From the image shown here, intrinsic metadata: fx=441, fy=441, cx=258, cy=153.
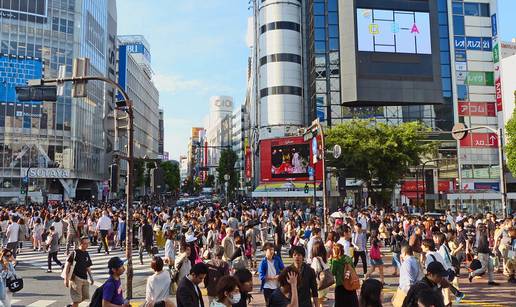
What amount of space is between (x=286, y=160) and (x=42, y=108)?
31.6 meters

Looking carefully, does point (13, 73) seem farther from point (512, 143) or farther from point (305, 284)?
point (305, 284)

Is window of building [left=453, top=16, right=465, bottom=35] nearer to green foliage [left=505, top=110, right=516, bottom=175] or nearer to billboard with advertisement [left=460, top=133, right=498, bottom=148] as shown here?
billboard with advertisement [left=460, top=133, right=498, bottom=148]

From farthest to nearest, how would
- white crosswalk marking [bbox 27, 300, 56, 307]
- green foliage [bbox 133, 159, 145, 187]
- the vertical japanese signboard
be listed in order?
green foliage [bbox 133, 159, 145, 187], the vertical japanese signboard, white crosswalk marking [bbox 27, 300, 56, 307]

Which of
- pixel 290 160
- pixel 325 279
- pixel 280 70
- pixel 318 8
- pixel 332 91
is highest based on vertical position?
pixel 318 8

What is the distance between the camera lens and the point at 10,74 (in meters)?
53.3

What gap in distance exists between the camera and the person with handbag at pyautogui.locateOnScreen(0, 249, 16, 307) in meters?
6.56

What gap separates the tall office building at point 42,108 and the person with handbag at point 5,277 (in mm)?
46154

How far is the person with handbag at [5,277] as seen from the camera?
656 cm

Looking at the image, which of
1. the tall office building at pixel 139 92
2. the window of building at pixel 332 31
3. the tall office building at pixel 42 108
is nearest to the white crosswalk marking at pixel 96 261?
the tall office building at pixel 42 108

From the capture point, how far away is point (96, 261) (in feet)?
54.5

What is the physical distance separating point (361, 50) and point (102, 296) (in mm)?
47016

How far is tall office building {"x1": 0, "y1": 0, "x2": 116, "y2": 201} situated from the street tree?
103 ft

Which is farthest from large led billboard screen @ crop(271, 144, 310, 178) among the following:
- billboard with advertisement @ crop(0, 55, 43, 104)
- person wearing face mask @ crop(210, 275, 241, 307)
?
person wearing face mask @ crop(210, 275, 241, 307)

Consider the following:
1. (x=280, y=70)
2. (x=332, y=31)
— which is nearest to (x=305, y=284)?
(x=280, y=70)
